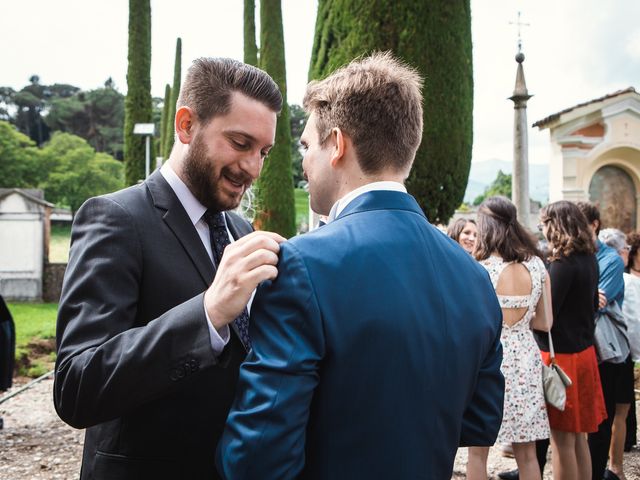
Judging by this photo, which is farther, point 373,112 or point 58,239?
point 58,239

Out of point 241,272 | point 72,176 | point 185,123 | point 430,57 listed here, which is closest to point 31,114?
point 72,176

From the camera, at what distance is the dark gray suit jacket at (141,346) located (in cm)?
138

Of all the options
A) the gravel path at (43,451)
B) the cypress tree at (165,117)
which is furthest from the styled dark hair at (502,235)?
the cypress tree at (165,117)

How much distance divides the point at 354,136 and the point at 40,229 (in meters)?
18.8

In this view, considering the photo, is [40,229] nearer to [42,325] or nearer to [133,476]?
[42,325]

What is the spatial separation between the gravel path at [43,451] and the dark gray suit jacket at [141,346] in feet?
14.0

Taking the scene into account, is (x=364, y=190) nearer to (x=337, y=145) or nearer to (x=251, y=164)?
(x=337, y=145)

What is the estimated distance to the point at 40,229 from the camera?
59.1 ft

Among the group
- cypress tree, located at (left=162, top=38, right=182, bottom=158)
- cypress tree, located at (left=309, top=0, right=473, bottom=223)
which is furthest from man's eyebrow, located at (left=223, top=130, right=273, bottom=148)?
cypress tree, located at (left=162, top=38, right=182, bottom=158)

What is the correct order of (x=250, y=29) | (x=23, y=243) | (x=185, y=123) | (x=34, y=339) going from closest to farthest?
(x=185, y=123) < (x=34, y=339) < (x=23, y=243) < (x=250, y=29)

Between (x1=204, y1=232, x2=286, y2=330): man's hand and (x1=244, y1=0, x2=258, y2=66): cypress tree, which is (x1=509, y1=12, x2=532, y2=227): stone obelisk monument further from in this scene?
(x1=204, y1=232, x2=286, y2=330): man's hand

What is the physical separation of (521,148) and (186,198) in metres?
13.2

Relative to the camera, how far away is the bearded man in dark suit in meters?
1.38

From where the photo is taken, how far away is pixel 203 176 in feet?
6.20
